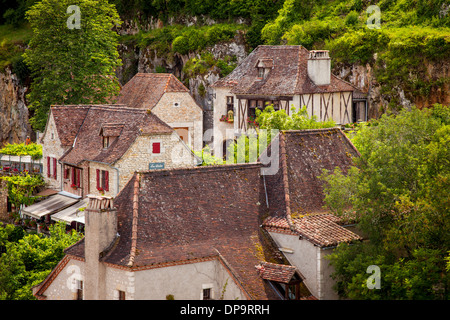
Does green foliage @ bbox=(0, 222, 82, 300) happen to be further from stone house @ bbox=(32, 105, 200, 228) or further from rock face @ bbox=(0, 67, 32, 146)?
rock face @ bbox=(0, 67, 32, 146)

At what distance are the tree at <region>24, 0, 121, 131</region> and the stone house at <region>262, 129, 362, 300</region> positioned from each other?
71.2 ft

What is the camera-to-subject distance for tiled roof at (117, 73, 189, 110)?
5050cm

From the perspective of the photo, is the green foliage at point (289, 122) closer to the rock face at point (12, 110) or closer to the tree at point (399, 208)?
the tree at point (399, 208)

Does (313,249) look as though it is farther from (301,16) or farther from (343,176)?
(301,16)

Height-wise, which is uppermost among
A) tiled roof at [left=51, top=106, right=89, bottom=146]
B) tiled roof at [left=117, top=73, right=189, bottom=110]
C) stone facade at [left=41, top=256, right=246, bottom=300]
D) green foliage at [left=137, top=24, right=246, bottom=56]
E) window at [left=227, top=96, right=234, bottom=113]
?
green foliage at [left=137, top=24, right=246, bottom=56]

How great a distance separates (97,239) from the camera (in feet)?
82.7

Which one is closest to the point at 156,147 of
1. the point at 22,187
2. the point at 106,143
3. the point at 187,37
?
the point at 106,143

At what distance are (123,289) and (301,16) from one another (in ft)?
103

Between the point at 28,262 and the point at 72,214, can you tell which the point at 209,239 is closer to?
the point at 28,262

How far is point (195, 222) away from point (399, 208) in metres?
6.09

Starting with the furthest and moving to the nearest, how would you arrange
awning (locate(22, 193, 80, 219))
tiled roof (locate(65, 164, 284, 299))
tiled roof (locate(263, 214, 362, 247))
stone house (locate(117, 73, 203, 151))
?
stone house (locate(117, 73, 203, 151)), awning (locate(22, 193, 80, 219)), tiled roof (locate(263, 214, 362, 247)), tiled roof (locate(65, 164, 284, 299))

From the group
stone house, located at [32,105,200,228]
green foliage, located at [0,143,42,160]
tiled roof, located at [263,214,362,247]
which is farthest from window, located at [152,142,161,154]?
tiled roof, located at [263,214,362,247]

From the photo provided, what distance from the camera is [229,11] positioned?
58219 millimetres

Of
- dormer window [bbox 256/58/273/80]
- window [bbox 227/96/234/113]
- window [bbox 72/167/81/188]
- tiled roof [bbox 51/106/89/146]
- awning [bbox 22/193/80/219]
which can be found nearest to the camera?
awning [bbox 22/193/80/219]
